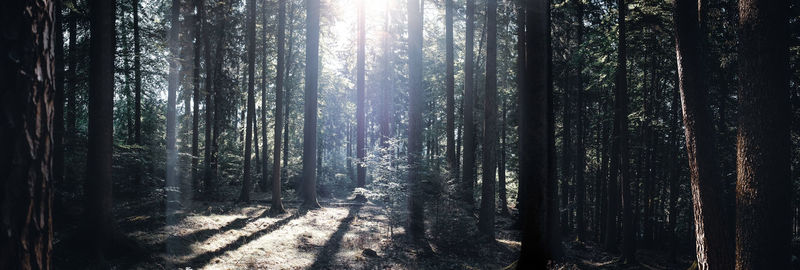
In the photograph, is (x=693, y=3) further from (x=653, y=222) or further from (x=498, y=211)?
(x=498, y=211)

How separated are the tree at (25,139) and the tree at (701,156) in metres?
8.74

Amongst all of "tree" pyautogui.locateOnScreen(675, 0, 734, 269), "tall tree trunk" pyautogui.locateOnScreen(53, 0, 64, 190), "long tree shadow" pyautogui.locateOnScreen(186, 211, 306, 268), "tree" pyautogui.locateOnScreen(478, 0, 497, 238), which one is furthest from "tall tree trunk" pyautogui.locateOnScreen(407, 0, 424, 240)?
"tall tree trunk" pyautogui.locateOnScreen(53, 0, 64, 190)

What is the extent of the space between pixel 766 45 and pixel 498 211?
23.6 meters

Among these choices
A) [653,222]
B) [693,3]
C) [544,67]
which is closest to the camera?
[693,3]

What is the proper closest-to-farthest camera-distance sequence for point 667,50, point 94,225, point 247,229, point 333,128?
point 94,225
point 247,229
point 667,50
point 333,128

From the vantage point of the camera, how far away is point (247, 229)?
12.2m

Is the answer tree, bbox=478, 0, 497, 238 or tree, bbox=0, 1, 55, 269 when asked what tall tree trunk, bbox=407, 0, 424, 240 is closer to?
tree, bbox=478, 0, 497, 238

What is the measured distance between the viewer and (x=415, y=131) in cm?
1306

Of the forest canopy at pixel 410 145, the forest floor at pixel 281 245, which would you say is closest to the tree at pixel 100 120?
the forest canopy at pixel 410 145

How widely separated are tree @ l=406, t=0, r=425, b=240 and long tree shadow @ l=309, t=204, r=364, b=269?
2.49 metres

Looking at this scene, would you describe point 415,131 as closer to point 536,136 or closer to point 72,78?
point 536,136

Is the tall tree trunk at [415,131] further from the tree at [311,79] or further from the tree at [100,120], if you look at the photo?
the tree at [100,120]

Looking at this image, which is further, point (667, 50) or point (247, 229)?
point (667, 50)

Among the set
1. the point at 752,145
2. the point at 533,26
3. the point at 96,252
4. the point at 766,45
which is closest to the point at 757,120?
the point at 752,145
